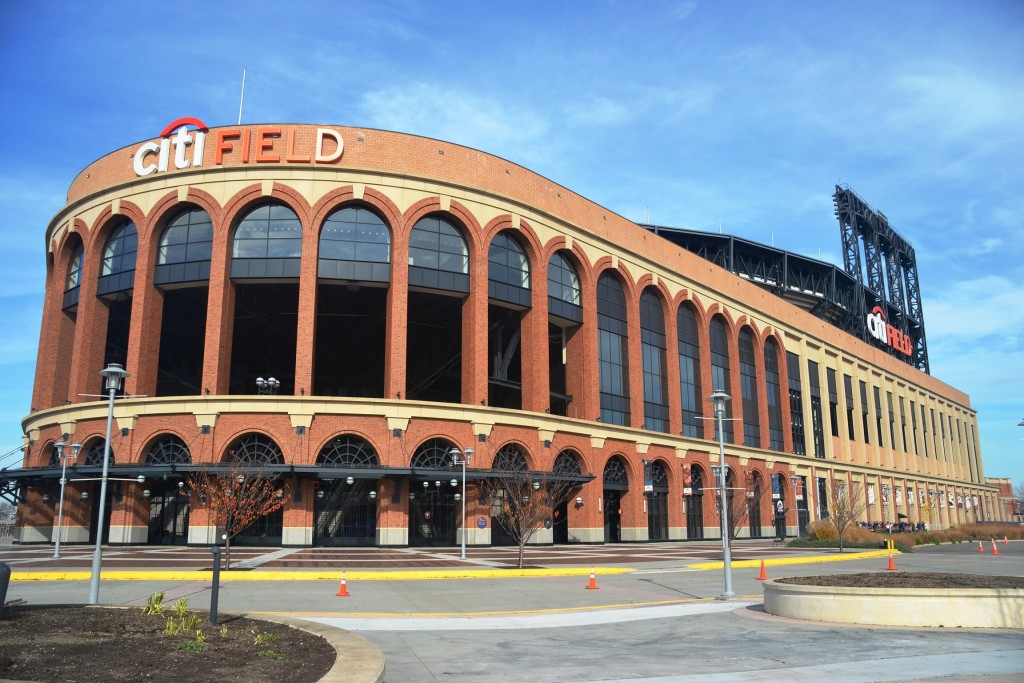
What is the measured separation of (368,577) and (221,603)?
24.4ft

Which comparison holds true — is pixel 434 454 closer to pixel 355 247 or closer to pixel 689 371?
pixel 355 247

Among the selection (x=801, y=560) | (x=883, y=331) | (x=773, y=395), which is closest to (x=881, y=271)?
(x=883, y=331)

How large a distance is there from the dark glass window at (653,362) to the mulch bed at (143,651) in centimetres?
4413

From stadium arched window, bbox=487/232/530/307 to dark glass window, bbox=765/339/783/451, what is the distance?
3243 centimetres

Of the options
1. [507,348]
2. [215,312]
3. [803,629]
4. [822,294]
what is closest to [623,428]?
[507,348]

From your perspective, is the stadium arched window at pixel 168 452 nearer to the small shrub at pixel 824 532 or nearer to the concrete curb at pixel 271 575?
the concrete curb at pixel 271 575

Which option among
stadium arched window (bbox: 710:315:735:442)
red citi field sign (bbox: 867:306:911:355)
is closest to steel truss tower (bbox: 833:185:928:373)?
red citi field sign (bbox: 867:306:911:355)

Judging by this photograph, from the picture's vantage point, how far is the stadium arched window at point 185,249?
4169 cm

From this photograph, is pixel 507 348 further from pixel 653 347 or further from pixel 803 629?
pixel 803 629

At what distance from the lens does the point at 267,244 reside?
136 feet

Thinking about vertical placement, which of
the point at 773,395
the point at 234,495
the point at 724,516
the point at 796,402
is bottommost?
the point at 724,516

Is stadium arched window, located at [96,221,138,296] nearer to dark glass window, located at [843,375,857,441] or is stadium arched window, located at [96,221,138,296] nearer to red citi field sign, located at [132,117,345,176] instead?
red citi field sign, located at [132,117,345,176]

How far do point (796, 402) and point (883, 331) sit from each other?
32.3 metres

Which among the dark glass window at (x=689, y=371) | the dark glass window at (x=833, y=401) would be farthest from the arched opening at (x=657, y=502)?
the dark glass window at (x=833, y=401)
